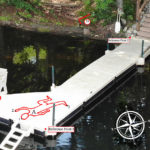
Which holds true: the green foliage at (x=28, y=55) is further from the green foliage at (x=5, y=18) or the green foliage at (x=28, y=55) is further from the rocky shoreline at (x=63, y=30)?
the green foliage at (x=5, y=18)

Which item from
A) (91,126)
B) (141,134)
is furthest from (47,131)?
(141,134)

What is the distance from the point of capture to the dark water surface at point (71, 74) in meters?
18.6

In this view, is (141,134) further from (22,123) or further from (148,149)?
(22,123)

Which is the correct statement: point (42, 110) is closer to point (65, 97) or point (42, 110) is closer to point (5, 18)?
point (65, 97)

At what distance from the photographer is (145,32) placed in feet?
94.2

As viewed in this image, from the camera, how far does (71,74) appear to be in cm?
2473

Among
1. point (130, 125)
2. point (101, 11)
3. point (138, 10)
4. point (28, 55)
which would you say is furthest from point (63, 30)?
point (130, 125)

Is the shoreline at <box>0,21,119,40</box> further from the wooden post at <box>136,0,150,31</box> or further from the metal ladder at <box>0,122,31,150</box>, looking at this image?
the metal ladder at <box>0,122,31,150</box>

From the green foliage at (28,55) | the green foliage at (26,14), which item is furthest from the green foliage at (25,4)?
the green foliage at (28,55)

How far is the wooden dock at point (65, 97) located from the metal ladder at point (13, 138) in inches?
12.0

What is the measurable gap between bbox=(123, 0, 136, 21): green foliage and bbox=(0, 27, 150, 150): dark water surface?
2993 millimetres

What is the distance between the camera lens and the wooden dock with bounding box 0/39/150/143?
761 inches

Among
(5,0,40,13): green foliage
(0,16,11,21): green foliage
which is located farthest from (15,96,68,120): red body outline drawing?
(5,0,40,13): green foliage

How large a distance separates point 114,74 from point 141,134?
528 centimetres
